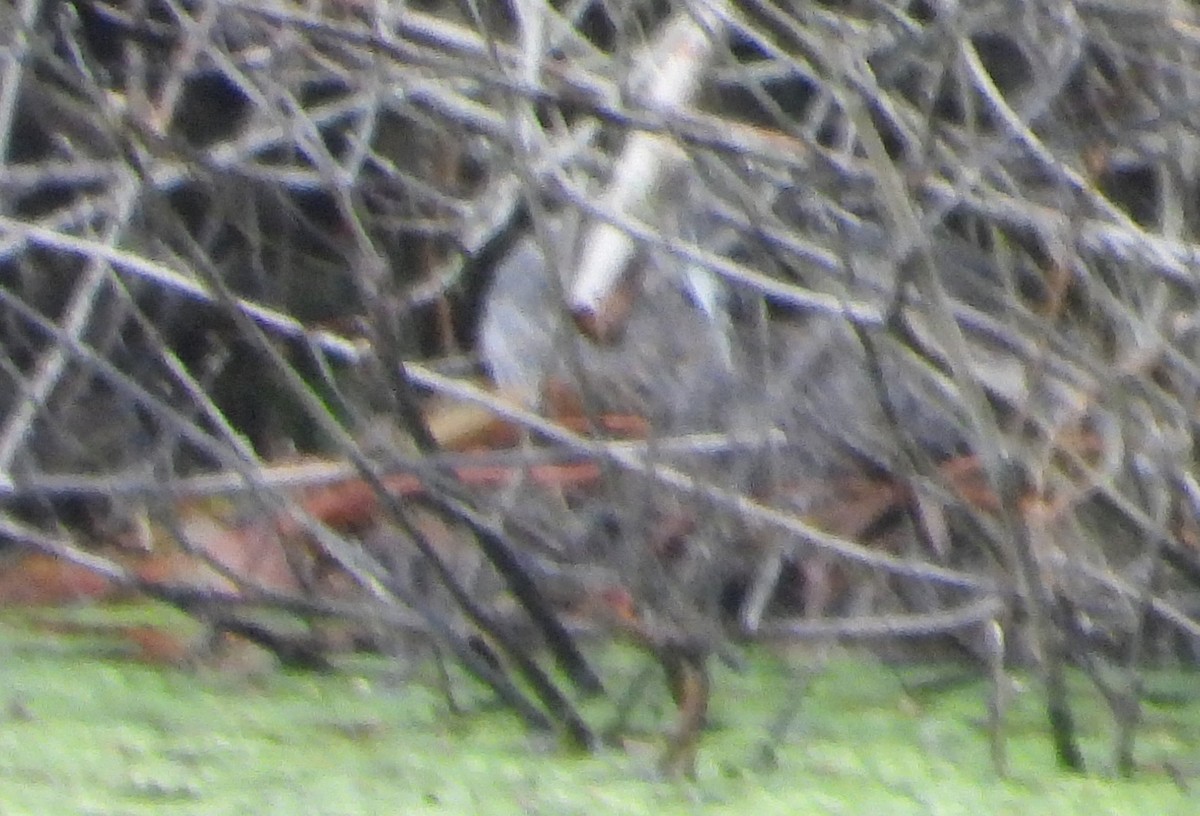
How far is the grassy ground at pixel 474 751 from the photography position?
1.60m

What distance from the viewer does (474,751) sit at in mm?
1769

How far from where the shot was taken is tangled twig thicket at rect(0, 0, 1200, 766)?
1.80 m

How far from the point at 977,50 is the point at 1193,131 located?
841mm

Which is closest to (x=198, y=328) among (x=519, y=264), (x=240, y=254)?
(x=240, y=254)

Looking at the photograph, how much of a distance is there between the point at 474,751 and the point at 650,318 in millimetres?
864

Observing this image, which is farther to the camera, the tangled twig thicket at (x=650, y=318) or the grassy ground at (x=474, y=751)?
the tangled twig thicket at (x=650, y=318)

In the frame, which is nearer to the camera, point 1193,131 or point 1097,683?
point 1097,683

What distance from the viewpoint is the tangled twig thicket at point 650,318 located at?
70.7 inches

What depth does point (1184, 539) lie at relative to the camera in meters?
2.04

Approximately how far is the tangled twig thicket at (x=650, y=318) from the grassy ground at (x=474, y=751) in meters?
0.07

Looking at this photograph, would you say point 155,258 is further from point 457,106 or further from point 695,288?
point 695,288

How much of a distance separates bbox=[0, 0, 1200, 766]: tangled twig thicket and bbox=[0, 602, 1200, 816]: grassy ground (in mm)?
68

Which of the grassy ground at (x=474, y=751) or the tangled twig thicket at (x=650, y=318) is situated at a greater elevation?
the tangled twig thicket at (x=650, y=318)

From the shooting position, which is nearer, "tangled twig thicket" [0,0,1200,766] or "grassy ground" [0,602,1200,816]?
"grassy ground" [0,602,1200,816]
